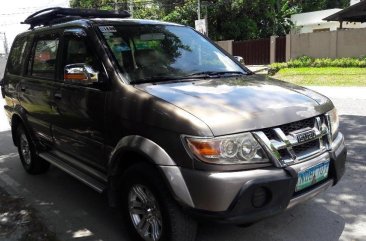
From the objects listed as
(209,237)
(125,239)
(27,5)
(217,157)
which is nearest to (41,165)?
(125,239)

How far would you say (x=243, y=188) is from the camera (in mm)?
2875

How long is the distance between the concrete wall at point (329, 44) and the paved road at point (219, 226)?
16.3 metres

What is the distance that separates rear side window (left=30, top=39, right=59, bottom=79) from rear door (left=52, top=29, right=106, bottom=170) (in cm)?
28

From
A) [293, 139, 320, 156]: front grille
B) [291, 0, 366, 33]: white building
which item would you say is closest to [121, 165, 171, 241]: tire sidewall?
[293, 139, 320, 156]: front grille

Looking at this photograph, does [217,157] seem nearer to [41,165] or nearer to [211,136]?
[211,136]

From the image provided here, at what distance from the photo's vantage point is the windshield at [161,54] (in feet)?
12.8

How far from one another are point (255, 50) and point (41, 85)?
23.5 metres

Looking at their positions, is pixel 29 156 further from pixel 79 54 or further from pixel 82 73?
pixel 82 73

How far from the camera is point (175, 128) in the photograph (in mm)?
3031

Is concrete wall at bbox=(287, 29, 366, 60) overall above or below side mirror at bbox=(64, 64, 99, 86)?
below

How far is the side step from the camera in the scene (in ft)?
13.0

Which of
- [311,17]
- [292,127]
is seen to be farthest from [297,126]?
[311,17]

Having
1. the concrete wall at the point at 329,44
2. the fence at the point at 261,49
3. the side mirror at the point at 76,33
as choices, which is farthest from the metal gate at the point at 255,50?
the side mirror at the point at 76,33

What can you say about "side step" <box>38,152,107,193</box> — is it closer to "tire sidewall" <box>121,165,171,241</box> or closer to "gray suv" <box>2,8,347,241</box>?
"gray suv" <box>2,8,347,241</box>
